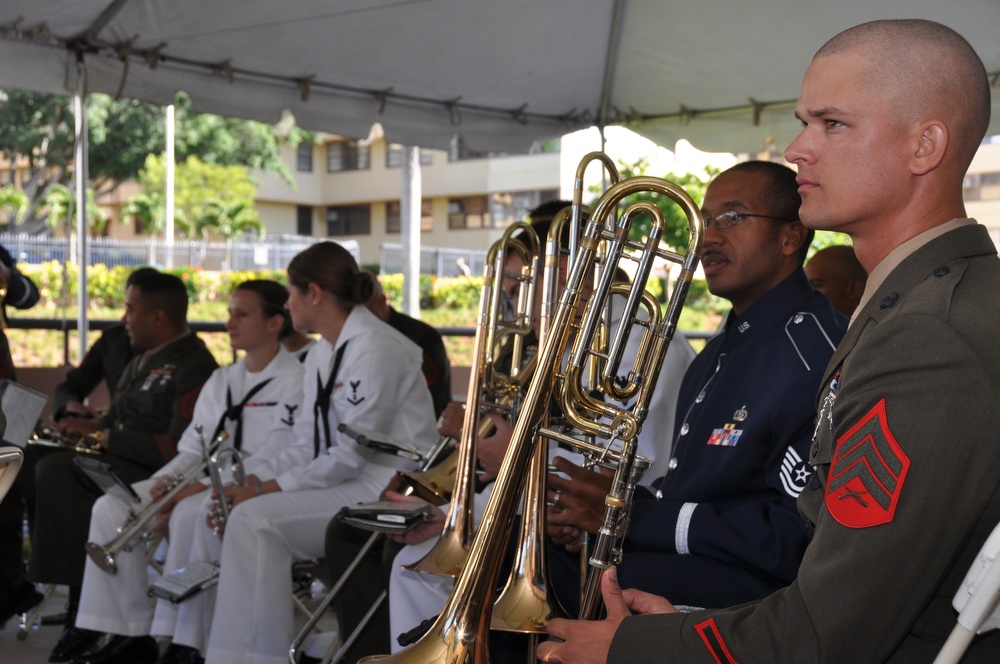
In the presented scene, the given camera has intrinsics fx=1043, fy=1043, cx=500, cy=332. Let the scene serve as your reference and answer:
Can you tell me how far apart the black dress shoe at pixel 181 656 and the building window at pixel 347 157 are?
41706 mm

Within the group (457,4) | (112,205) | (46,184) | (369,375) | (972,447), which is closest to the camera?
(972,447)

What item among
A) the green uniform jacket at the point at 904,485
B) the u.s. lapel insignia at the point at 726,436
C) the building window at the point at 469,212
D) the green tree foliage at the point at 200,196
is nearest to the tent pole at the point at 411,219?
the u.s. lapel insignia at the point at 726,436

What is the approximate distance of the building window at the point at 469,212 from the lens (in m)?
41.1

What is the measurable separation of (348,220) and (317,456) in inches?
1686

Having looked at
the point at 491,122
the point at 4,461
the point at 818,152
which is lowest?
the point at 4,461

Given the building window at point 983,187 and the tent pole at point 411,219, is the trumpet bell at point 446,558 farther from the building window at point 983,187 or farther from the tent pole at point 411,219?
the tent pole at point 411,219

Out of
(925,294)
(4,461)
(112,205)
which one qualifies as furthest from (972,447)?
(112,205)

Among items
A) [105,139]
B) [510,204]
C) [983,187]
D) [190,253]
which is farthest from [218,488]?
[510,204]

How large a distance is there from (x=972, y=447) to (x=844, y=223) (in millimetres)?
422

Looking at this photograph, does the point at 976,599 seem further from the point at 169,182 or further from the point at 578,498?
the point at 169,182

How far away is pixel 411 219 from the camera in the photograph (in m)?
17.7

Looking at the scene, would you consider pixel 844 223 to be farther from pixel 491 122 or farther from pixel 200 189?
pixel 200 189

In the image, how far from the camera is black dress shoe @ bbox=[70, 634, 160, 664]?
4449mm

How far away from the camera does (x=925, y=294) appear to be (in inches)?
55.7
